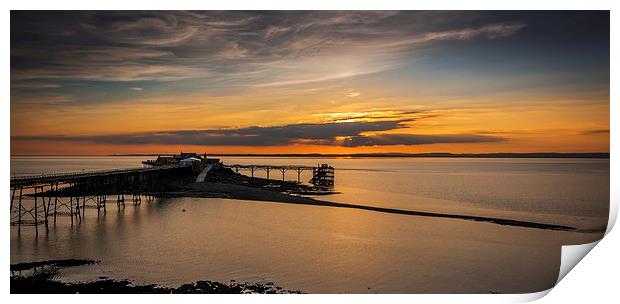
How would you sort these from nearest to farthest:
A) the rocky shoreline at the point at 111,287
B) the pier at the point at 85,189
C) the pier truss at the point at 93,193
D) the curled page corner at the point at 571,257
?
the rocky shoreline at the point at 111,287 → the curled page corner at the point at 571,257 → the pier at the point at 85,189 → the pier truss at the point at 93,193

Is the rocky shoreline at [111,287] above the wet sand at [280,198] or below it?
below

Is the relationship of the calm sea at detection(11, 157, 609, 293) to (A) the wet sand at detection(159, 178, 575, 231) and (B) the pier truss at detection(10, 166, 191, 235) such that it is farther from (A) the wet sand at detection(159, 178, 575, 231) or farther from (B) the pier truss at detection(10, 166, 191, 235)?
(B) the pier truss at detection(10, 166, 191, 235)

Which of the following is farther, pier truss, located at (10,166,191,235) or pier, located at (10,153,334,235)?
pier truss, located at (10,166,191,235)

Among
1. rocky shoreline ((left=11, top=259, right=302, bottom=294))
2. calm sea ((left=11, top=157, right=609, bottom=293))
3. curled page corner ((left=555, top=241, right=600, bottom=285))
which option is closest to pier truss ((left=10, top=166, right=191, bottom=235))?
calm sea ((left=11, top=157, right=609, bottom=293))

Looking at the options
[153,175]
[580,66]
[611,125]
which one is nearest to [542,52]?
[580,66]

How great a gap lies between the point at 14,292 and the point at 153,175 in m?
18.1

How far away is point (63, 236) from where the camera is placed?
1264 cm

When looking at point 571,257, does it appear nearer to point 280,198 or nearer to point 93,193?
point 280,198

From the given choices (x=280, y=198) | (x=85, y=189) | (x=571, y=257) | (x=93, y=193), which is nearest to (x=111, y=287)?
(x=571, y=257)

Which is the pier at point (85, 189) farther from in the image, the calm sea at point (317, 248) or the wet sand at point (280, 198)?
the wet sand at point (280, 198)

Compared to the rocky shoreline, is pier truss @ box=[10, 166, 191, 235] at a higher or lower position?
higher

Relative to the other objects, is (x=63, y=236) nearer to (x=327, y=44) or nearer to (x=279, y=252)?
(x=279, y=252)

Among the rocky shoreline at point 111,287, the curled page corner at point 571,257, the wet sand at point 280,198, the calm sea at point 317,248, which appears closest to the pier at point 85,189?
the calm sea at point 317,248

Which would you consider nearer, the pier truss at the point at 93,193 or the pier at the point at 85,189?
the pier at the point at 85,189
